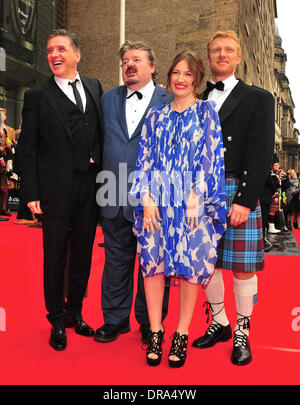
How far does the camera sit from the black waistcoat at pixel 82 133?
9.39ft

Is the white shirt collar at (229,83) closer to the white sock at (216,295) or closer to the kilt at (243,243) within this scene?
the kilt at (243,243)

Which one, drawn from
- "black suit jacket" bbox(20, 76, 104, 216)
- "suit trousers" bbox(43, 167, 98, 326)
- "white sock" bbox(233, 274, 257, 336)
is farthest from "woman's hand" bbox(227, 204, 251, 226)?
"black suit jacket" bbox(20, 76, 104, 216)

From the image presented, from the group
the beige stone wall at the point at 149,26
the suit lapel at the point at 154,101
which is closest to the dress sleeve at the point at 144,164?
the suit lapel at the point at 154,101

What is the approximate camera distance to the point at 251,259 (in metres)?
2.65

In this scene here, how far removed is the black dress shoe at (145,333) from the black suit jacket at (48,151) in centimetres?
107

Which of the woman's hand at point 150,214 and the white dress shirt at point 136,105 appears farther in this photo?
the white dress shirt at point 136,105

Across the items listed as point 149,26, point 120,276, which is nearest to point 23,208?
point 120,276

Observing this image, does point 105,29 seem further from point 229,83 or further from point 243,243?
point 243,243

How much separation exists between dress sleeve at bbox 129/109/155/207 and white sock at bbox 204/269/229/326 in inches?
32.6

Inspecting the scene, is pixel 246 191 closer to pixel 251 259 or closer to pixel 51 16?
pixel 251 259

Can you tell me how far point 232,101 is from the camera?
264 centimetres

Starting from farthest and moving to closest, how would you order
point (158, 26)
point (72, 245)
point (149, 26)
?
point (149, 26), point (158, 26), point (72, 245)

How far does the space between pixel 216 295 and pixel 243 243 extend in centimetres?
52

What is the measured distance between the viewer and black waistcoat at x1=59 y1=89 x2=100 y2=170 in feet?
9.39
